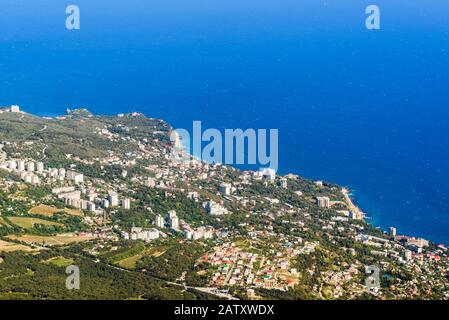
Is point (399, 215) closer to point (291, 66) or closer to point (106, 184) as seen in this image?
point (106, 184)

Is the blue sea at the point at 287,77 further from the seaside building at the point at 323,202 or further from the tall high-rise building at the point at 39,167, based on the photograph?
the tall high-rise building at the point at 39,167

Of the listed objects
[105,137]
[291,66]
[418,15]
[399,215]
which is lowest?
[399,215]

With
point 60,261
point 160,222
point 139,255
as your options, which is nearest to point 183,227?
point 160,222

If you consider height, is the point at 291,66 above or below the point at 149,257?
above

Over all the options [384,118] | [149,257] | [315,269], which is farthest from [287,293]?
[384,118]

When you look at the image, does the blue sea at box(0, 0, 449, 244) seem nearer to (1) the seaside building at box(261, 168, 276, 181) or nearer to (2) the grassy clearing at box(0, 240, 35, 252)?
(1) the seaside building at box(261, 168, 276, 181)

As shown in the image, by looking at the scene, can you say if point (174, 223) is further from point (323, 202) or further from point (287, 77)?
point (287, 77)
